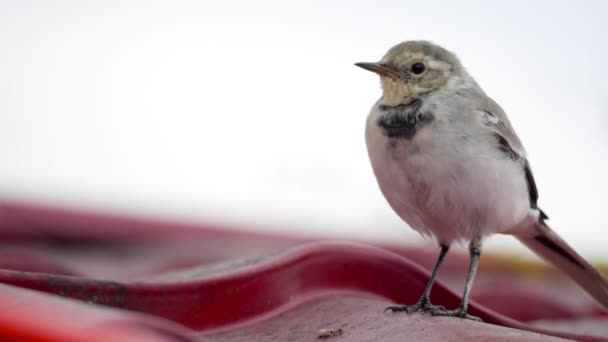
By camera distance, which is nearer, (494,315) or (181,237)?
(494,315)

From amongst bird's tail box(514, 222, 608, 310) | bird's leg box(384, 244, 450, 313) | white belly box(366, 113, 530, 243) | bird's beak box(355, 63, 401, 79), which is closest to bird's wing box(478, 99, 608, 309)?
bird's tail box(514, 222, 608, 310)

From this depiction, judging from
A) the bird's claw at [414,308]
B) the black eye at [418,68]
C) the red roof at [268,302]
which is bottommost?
the bird's claw at [414,308]

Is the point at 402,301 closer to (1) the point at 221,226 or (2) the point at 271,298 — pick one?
(2) the point at 271,298

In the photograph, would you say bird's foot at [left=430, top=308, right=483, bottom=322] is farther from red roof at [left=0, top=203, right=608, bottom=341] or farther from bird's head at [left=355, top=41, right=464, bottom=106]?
bird's head at [left=355, top=41, right=464, bottom=106]

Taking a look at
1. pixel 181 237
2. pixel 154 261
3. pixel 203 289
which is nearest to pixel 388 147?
pixel 203 289

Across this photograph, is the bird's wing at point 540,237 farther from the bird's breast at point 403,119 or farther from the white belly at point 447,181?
the bird's breast at point 403,119

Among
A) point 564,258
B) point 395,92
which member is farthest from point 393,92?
point 564,258

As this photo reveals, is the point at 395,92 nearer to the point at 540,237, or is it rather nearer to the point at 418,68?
the point at 418,68

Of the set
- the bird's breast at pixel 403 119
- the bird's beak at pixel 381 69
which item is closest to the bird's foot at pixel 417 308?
the bird's breast at pixel 403 119
